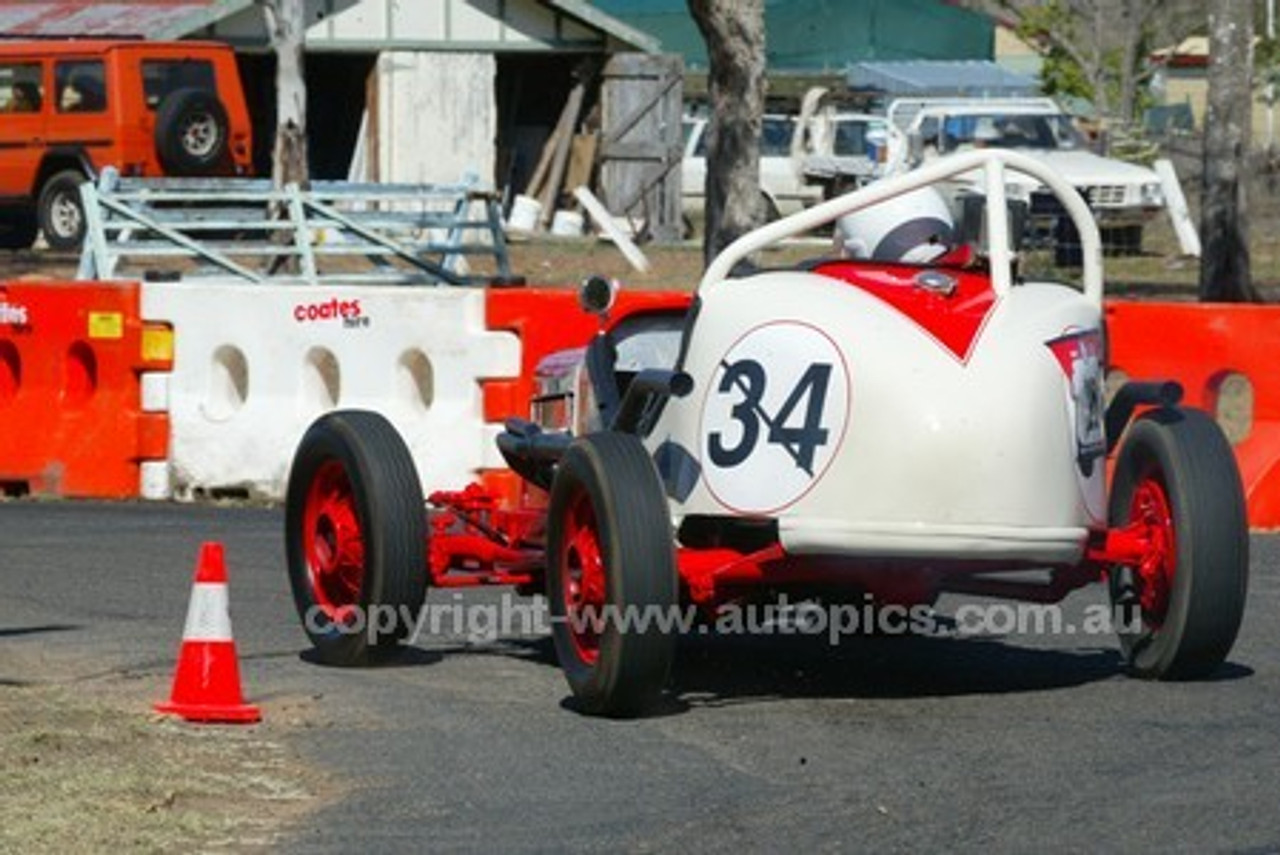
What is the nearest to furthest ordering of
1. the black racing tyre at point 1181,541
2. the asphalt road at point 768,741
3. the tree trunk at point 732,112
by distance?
the asphalt road at point 768,741
the black racing tyre at point 1181,541
the tree trunk at point 732,112

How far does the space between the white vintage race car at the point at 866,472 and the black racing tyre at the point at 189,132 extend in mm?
24769

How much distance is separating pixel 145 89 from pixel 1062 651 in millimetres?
25621

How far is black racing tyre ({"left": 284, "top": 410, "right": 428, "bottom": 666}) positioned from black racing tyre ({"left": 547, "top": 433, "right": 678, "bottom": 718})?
0.68 m

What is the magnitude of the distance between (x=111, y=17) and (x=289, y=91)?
909cm

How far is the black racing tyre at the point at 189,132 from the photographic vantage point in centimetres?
3391

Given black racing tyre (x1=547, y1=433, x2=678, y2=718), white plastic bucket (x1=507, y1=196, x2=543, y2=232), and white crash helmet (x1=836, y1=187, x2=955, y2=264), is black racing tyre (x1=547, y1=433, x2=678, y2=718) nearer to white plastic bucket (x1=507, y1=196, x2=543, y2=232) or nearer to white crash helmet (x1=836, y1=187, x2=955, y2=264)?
white crash helmet (x1=836, y1=187, x2=955, y2=264)

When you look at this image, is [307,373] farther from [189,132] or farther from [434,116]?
[434,116]

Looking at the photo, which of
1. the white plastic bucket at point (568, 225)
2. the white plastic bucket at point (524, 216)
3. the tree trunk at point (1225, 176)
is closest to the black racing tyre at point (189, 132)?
the white plastic bucket at point (524, 216)

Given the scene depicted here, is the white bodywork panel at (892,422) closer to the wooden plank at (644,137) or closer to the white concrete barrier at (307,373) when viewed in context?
the white concrete barrier at (307,373)

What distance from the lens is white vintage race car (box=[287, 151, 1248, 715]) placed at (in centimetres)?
857

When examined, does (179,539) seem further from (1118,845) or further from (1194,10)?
(1194,10)

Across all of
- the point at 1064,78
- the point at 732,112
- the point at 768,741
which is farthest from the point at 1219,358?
the point at 1064,78

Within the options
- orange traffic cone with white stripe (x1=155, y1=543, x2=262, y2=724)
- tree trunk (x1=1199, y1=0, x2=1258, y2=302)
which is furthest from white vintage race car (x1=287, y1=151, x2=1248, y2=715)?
tree trunk (x1=1199, y1=0, x2=1258, y2=302)

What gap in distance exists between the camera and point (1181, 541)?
8.99 meters
